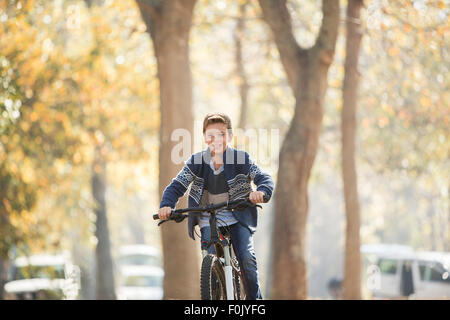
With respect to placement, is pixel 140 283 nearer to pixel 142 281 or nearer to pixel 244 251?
pixel 142 281

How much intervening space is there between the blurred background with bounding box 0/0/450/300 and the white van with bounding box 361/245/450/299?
55 millimetres

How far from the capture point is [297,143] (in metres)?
10.1

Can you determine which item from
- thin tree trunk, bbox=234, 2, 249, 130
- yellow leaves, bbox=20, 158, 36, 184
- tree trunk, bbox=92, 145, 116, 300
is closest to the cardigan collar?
yellow leaves, bbox=20, 158, 36, 184

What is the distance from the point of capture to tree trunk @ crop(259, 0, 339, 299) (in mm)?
9891

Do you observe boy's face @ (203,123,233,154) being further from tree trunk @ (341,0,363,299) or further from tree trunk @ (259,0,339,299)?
tree trunk @ (341,0,363,299)

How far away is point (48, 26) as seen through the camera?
16.7 m

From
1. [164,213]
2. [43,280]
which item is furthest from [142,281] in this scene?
[164,213]

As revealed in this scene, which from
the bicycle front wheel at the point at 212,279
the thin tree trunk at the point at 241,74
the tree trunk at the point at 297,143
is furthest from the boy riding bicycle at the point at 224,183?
the thin tree trunk at the point at 241,74

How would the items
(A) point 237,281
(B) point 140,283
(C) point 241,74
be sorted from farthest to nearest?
(B) point 140,283, (C) point 241,74, (A) point 237,281

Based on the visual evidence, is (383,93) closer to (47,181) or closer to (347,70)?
(347,70)

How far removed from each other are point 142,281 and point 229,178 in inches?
959

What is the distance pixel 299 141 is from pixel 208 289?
511cm

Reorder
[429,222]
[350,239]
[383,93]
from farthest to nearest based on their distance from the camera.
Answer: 1. [429,222]
2. [383,93]
3. [350,239]
